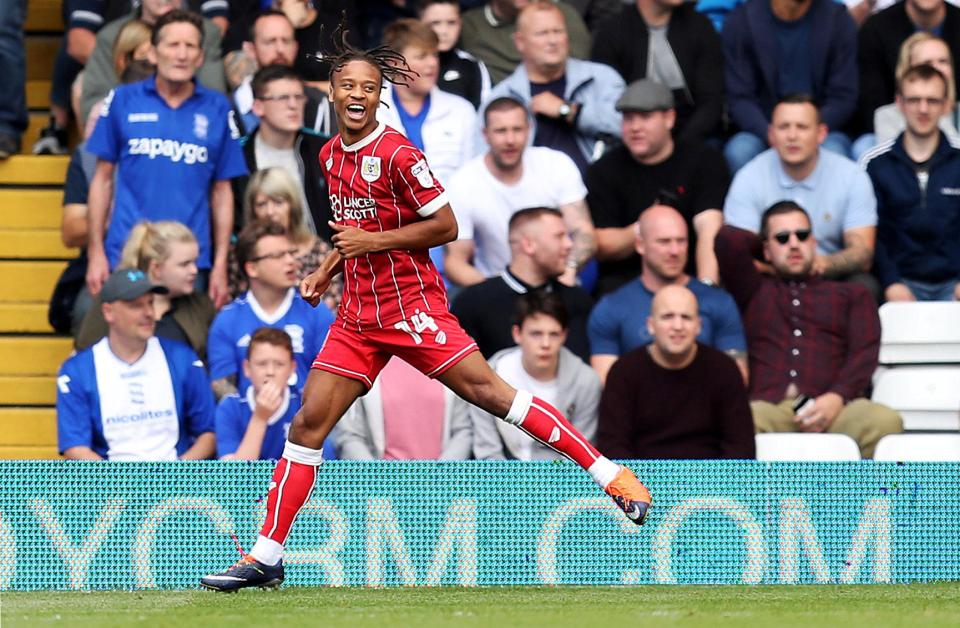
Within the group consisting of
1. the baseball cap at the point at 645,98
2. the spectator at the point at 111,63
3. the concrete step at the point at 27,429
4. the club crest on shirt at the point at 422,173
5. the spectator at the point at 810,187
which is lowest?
the concrete step at the point at 27,429

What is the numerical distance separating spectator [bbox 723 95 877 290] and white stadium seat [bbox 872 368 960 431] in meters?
0.79

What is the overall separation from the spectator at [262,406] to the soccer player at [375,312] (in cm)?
206

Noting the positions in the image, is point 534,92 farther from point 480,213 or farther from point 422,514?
point 422,514

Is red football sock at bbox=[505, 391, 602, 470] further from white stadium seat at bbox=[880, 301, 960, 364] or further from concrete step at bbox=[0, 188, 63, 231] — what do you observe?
concrete step at bbox=[0, 188, 63, 231]

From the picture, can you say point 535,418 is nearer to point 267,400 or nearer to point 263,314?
point 267,400

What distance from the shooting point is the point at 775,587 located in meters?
7.79

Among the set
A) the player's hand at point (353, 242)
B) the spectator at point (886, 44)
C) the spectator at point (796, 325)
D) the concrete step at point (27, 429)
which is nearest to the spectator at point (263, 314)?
the concrete step at point (27, 429)

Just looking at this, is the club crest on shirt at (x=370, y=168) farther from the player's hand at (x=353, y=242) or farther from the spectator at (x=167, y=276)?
the spectator at (x=167, y=276)

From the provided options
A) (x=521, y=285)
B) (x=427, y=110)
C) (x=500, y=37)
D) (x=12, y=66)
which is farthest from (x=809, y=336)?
(x=12, y=66)

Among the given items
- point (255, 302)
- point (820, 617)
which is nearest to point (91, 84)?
point (255, 302)

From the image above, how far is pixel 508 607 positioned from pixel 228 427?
3.14 metres

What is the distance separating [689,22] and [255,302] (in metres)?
4.02

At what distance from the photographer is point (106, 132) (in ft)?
35.5

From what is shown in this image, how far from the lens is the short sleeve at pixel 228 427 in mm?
9297
